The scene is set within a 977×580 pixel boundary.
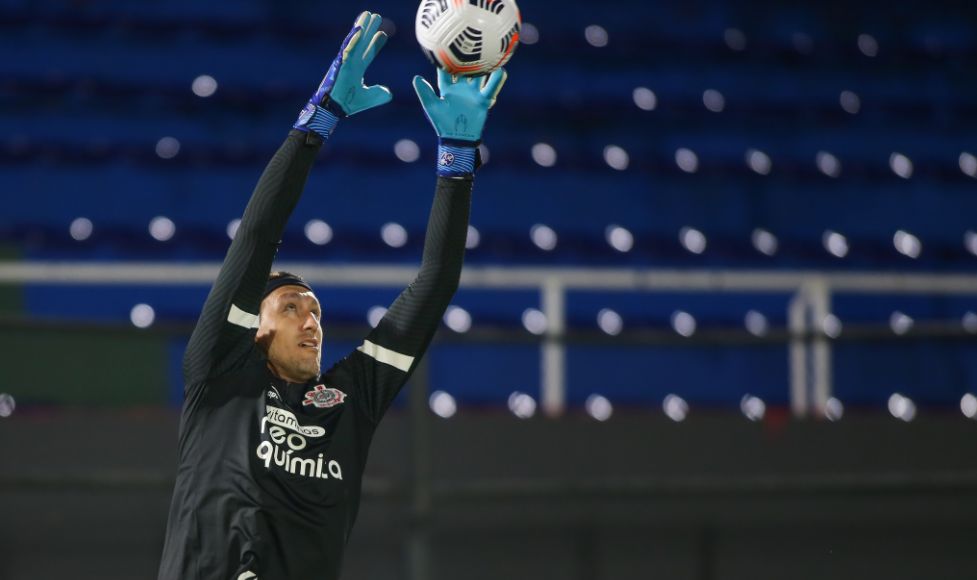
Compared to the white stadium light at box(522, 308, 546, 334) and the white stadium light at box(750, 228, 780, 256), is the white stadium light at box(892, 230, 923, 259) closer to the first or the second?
the white stadium light at box(750, 228, 780, 256)

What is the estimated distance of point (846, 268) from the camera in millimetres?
6117

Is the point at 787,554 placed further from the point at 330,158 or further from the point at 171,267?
the point at 330,158

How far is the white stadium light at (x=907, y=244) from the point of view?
6207 millimetres

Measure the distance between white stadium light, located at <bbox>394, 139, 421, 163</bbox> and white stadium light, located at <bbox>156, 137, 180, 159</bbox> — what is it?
4.42 ft

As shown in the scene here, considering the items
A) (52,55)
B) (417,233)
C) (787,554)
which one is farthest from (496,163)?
(787,554)

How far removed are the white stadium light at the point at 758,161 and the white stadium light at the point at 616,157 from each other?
0.82 m

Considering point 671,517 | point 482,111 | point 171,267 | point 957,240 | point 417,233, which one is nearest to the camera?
point 482,111

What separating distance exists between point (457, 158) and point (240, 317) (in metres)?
0.59

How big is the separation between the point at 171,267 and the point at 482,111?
10.7 feet

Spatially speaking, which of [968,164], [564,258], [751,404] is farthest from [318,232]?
[968,164]

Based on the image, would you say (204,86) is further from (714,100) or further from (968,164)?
(968,164)

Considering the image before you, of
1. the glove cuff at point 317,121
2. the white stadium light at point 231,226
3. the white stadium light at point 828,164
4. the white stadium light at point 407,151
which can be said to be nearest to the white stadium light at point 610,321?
the white stadium light at point 407,151

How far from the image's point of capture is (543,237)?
601 cm

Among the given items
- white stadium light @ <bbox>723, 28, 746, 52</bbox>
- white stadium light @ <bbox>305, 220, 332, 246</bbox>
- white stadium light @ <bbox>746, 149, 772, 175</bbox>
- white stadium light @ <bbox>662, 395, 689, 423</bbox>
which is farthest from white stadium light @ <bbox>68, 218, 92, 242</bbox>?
white stadium light @ <bbox>723, 28, 746, 52</bbox>
